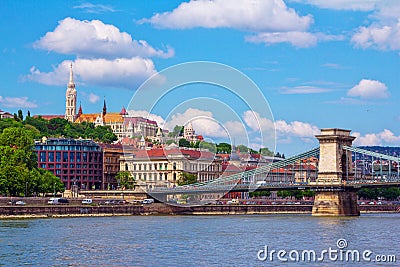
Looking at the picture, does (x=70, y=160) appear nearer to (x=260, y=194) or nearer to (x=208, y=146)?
(x=260, y=194)

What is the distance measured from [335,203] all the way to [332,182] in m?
1.71

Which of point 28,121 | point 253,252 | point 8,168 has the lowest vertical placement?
point 253,252

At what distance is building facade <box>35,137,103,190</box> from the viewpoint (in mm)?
118625

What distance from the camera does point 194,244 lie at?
146ft

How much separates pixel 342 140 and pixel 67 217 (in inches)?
896

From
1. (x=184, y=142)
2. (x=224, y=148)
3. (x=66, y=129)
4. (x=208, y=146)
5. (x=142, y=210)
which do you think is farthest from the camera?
(x=66, y=129)

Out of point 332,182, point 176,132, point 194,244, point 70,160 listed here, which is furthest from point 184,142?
point 194,244

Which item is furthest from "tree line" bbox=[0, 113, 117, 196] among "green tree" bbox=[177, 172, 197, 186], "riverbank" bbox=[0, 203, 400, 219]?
"green tree" bbox=[177, 172, 197, 186]

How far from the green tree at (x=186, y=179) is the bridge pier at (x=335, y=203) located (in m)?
34.0

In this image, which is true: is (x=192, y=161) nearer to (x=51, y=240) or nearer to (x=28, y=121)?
(x=28, y=121)

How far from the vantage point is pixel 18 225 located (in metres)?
58.0

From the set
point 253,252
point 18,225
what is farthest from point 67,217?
point 253,252

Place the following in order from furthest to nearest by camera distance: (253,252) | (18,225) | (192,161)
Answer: (192,161) < (18,225) < (253,252)

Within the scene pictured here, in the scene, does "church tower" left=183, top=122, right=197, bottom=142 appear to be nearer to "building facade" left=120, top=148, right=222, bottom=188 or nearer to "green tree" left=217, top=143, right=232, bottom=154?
"green tree" left=217, top=143, right=232, bottom=154
